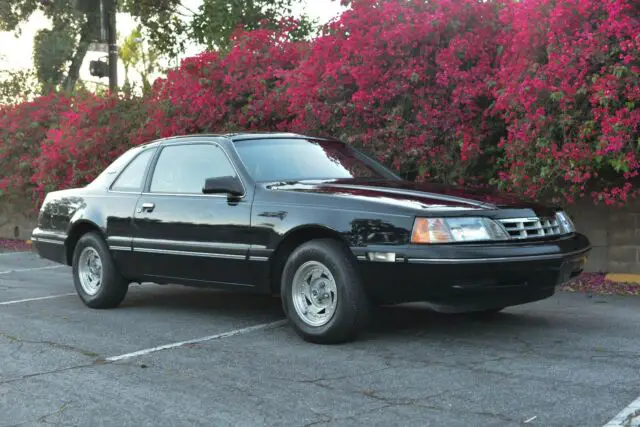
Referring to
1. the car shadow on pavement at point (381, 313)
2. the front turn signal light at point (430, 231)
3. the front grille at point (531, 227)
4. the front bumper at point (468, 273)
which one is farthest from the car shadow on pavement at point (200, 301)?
the front grille at point (531, 227)

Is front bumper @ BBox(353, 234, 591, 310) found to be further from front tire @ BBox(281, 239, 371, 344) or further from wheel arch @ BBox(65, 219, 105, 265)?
wheel arch @ BBox(65, 219, 105, 265)

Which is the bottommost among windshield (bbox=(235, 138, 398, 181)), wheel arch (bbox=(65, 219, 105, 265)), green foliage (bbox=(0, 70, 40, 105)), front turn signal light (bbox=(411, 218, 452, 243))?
wheel arch (bbox=(65, 219, 105, 265))

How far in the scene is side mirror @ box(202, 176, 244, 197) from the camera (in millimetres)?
6777

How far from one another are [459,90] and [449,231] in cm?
388

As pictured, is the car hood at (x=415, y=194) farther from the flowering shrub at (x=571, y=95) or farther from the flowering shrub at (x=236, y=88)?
the flowering shrub at (x=236, y=88)

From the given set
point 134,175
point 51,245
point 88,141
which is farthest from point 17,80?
point 134,175

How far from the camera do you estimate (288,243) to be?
6.59 meters

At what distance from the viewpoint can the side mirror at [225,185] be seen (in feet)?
22.2

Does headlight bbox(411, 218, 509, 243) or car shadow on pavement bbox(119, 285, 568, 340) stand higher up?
headlight bbox(411, 218, 509, 243)

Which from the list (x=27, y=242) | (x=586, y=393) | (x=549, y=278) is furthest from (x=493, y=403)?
(x=27, y=242)

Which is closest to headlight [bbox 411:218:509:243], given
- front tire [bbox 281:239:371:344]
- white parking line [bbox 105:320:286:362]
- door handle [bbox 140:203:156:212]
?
front tire [bbox 281:239:371:344]

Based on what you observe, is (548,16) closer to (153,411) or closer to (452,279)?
(452,279)

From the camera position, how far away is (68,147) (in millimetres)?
14539

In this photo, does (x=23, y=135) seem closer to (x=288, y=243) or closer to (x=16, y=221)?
(x=16, y=221)
